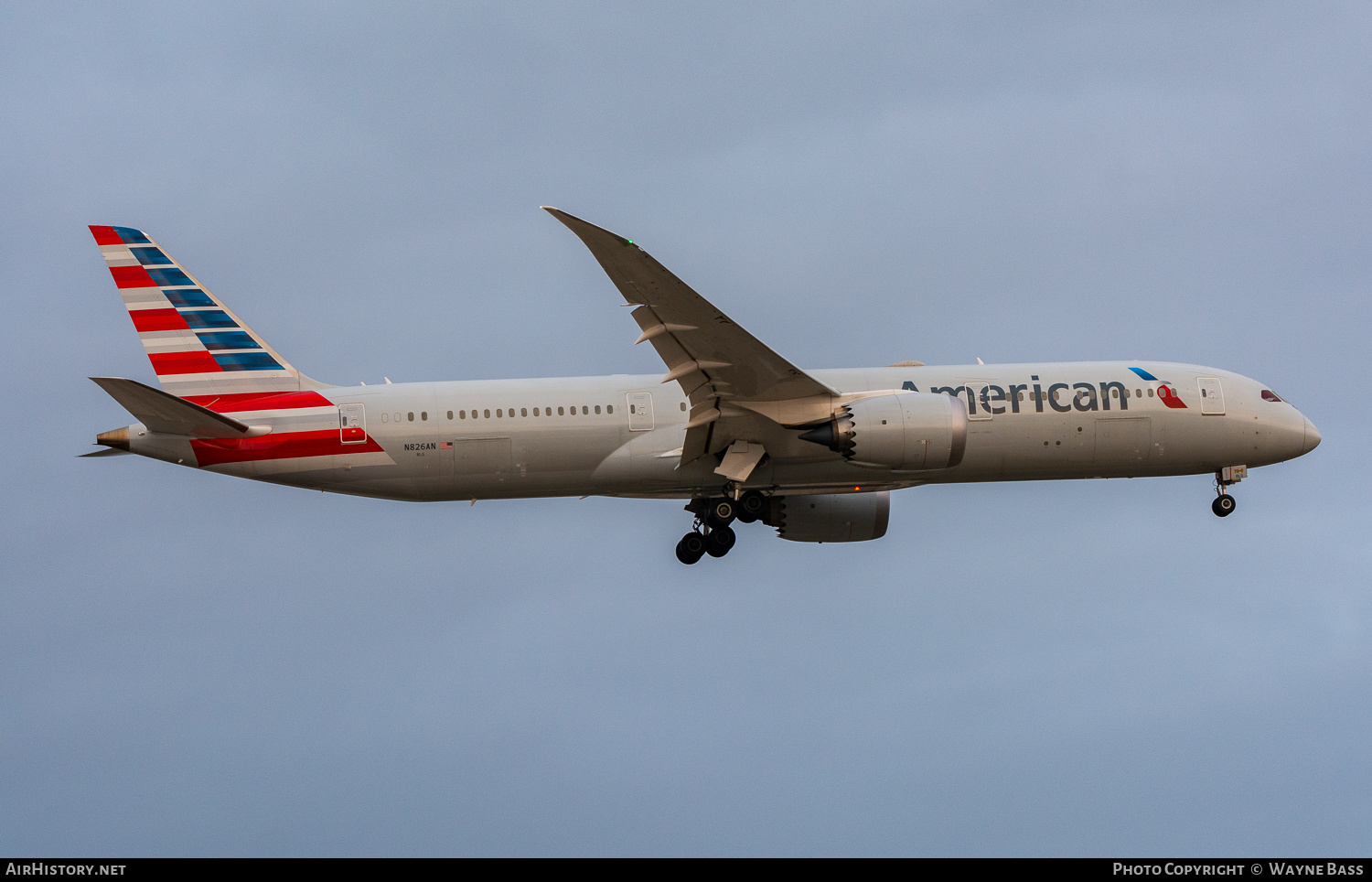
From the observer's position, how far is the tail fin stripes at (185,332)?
3834 cm

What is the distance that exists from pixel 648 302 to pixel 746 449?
5.54 m

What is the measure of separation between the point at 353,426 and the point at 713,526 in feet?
31.5

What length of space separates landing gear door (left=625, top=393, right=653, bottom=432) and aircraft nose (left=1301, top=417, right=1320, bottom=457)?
1763cm

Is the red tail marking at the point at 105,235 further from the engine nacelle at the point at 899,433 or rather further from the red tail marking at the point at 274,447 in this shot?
the engine nacelle at the point at 899,433

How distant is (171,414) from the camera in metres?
35.8

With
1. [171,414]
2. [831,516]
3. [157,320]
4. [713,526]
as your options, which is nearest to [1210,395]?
[831,516]

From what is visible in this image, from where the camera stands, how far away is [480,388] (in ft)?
125

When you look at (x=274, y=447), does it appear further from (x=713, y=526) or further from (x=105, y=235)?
(x=713, y=526)

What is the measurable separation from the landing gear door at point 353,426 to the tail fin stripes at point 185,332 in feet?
5.69

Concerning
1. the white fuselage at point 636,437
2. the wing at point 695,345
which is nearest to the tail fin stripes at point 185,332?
the white fuselage at point 636,437
